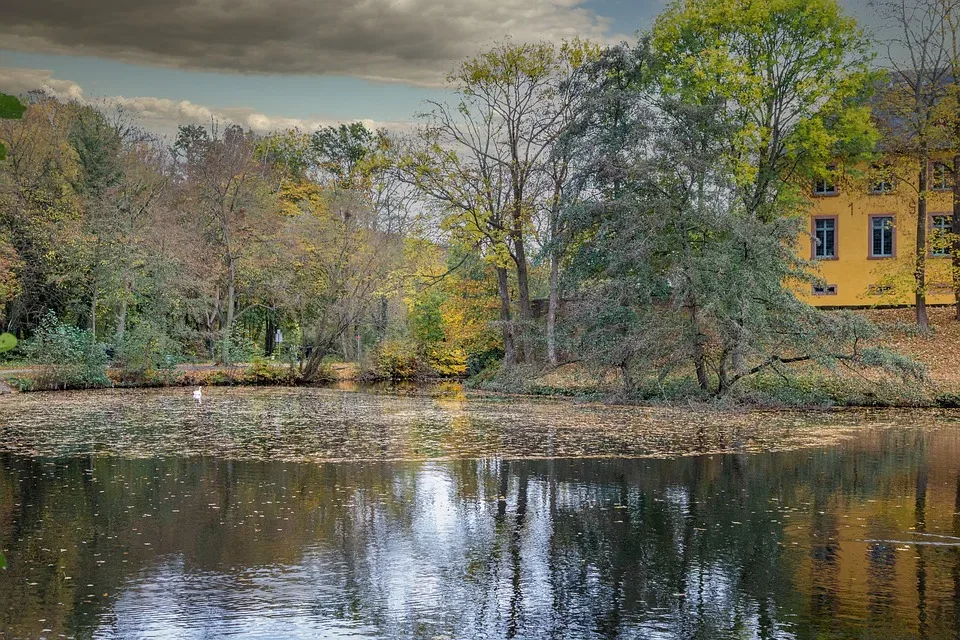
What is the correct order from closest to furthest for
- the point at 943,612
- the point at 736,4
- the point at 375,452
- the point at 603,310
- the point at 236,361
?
1. the point at 943,612
2. the point at 375,452
3. the point at 603,310
4. the point at 736,4
5. the point at 236,361

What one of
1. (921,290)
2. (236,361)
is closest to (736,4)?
(921,290)

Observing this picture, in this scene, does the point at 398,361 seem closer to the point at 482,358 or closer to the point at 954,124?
the point at 482,358

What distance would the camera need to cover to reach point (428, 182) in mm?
36188

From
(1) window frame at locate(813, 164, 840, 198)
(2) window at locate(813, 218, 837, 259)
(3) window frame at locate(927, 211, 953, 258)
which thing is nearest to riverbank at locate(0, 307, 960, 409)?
(3) window frame at locate(927, 211, 953, 258)

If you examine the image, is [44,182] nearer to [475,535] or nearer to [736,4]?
[736,4]

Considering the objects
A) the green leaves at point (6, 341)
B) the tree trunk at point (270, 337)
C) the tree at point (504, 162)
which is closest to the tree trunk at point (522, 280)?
the tree at point (504, 162)

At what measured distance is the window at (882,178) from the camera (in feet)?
121

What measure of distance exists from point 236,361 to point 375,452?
933 inches

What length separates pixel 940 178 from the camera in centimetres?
Result: 3822

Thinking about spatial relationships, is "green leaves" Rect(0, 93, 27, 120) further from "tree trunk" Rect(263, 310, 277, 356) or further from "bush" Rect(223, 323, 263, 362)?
"tree trunk" Rect(263, 310, 277, 356)

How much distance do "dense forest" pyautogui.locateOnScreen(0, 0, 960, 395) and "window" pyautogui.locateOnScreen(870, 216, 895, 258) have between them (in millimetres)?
3228

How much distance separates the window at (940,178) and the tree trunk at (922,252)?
2036 mm

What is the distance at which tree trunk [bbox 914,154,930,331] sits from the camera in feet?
114

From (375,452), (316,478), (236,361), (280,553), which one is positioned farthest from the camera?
(236,361)
